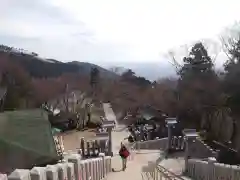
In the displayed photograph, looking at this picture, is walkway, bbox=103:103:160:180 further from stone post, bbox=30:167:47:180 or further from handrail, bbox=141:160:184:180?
stone post, bbox=30:167:47:180

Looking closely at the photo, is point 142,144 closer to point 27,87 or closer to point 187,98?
point 187,98

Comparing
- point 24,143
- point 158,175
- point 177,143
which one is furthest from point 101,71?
point 24,143

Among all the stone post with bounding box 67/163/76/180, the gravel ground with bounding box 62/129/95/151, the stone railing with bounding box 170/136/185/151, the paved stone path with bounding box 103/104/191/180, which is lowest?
the gravel ground with bounding box 62/129/95/151

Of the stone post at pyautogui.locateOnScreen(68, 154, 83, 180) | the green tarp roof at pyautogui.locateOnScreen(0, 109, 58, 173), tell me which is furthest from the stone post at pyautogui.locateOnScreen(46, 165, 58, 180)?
the green tarp roof at pyautogui.locateOnScreen(0, 109, 58, 173)

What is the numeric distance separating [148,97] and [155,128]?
16.2m

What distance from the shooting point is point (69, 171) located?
7.46m

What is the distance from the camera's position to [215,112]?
26.7 m

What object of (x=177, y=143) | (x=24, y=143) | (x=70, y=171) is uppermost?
(x=24, y=143)

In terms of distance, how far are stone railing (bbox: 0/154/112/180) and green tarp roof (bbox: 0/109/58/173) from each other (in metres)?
1.22

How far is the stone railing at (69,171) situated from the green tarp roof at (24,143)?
1218 mm

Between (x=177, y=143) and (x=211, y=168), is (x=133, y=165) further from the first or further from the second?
(x=211, y=168)

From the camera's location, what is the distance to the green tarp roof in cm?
1002

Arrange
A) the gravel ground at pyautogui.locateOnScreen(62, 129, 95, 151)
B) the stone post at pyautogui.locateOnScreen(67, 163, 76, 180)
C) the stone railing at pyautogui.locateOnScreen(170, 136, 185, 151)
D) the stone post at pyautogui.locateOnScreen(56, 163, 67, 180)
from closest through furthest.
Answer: the stone post at pyautogui.locateOnScreen(56, 163, 67, 180)
the stone post at pyautogui.locateOnScreen(67, 163, 76, 180)
the stone railing at pyautogui.locateOnScreen(170, 136, 185, 151)
the gravel ground at pyautogui.locateOnScreen(62, 129, 95, 151)

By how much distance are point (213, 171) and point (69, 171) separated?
4.78 meters
